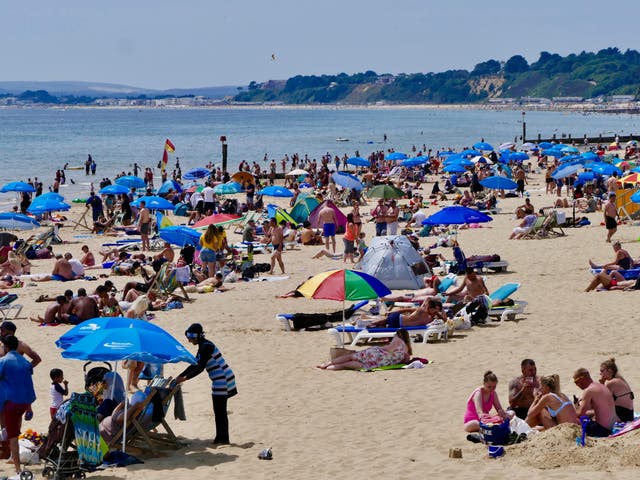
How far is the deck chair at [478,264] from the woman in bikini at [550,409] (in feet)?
31.7

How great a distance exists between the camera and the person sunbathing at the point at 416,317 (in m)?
13.5

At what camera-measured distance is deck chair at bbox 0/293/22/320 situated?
15852mm

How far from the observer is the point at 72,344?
879cm

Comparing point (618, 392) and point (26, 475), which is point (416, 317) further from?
point (26, 475)

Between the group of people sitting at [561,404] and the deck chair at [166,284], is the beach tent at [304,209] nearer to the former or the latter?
the deck chair at [166,284]

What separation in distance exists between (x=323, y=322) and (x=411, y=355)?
8.17 feet

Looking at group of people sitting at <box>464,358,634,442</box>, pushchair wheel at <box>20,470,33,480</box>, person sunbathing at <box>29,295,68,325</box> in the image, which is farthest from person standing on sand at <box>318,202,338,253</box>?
pushchair wheel at <box>20,470,33,480</box>

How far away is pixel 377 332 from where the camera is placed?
13312 mm

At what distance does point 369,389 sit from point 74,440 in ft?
12.1

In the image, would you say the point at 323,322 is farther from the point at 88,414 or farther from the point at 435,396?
the point at 88,414

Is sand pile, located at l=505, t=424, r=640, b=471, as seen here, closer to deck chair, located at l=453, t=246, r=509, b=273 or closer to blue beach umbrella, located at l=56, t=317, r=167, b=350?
blue beach umbrella, located at l=56, t=317, r=167, b=350

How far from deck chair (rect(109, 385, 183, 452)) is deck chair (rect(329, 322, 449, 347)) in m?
4.41

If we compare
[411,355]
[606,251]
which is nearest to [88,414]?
[411,355]

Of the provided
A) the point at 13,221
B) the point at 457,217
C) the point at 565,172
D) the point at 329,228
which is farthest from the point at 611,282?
the point at 13,221
